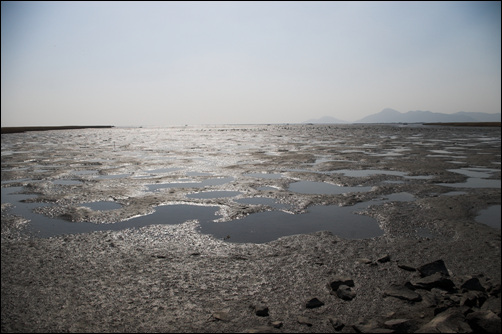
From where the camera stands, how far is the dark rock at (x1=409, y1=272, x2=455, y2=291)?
411 cm

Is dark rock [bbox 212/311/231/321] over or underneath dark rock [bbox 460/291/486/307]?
underneath

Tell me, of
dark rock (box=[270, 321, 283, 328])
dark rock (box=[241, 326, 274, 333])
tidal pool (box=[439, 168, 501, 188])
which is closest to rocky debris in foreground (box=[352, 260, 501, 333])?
dark rock (box=[270, 321, 283, 328])

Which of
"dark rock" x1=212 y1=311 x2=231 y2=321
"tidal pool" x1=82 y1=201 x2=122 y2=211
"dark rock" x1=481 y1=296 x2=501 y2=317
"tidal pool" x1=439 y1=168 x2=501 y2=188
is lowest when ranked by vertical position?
"dark rock" x1=212 y1=311 x2=231 y2=321

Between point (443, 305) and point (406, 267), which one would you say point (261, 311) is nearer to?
point (443, 305)

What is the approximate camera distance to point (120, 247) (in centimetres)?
564

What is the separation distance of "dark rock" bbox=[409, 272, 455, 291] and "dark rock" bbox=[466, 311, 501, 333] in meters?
0.71

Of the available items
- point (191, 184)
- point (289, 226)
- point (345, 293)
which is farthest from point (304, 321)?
point (191, 184)

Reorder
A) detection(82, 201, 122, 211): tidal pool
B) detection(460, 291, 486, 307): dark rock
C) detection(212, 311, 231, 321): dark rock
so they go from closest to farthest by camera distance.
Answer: detection(212, 311, 231, 321): dark rock
detection(460, 291, 486, 307): dark rock
detection(82, 201, 122, 211): tidal pool

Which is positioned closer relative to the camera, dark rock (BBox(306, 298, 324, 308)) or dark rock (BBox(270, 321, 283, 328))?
dark rock (BBox(270, 321, 283, 328))

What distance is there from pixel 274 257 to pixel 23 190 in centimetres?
1042

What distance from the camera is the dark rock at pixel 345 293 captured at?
13.0 feet

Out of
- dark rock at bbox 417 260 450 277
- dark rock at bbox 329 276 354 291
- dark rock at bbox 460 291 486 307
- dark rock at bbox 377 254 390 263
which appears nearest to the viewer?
dark rock at bbox 460 291 486 307

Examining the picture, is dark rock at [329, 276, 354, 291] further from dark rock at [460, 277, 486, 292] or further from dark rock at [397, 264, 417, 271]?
dark rock at [460, 277, 486, 292]

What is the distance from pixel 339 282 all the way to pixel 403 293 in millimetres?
808
